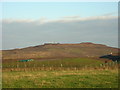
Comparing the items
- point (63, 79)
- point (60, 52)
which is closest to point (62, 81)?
point (63, 79)

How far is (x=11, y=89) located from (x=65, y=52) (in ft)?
365

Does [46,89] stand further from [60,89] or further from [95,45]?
[95,45]

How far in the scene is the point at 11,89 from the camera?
1464 centimetres

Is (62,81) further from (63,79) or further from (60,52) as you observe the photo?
(60,52)

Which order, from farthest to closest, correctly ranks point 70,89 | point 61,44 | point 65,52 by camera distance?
point 61,44 < point 65,52 < point 70,89

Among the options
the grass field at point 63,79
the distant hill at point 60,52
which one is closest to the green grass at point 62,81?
the grass field at point 63,79

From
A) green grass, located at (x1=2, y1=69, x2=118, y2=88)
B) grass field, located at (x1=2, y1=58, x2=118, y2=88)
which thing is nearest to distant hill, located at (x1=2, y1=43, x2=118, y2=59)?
grass field, located at (x1=2, y1=58, x2=118, y2=88)

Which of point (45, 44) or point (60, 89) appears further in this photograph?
point (45, 44)

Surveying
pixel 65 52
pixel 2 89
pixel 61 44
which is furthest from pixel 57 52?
pixel 2 89

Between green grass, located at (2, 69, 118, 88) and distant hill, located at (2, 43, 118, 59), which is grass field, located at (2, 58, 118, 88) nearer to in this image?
green grass, located at (2, 69, 118, 88)

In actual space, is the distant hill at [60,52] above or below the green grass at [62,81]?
above

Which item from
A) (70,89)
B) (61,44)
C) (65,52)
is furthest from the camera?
(61,44)

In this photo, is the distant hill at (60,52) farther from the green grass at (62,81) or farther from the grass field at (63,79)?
the green grass at (62,81)

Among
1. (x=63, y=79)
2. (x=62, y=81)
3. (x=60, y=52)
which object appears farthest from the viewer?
(x=60, y=52)
